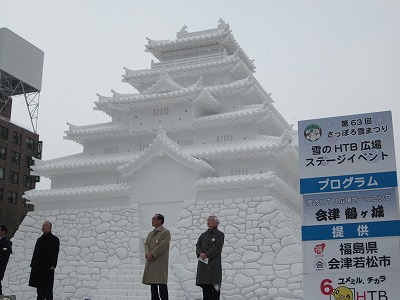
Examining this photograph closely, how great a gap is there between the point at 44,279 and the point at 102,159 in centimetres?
1198

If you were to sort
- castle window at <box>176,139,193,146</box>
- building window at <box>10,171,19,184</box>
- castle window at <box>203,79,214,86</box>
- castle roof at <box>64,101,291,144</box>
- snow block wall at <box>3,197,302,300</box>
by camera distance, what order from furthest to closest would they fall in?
building window at <box>10,171,19,184</box>, castle window at <box>203,79,214,86</box>, castle window at <box>176,139,193,146</box>, castle roof at <box>64,101,291,144</box>, snow block wall at <box>3,197,302,300</box>

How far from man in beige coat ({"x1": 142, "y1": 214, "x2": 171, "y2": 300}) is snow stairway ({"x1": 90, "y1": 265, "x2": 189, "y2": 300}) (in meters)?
7.08

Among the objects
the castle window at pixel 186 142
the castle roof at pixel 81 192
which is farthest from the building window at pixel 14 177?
the castle window at pixel 186 142

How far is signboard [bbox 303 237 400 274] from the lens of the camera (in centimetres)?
624

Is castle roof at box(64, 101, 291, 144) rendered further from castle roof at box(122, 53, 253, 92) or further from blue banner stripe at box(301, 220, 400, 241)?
blue banner stripe at box(301, 220, 400, 241)

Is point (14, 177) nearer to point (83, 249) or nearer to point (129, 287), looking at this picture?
point (83, 249)

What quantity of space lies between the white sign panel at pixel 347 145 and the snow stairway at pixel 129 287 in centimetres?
987

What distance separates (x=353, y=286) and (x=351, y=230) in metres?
0.67

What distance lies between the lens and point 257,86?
2302 centimetres

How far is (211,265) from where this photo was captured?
863cm

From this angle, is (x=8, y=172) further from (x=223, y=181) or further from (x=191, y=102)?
(x=223, y=181)

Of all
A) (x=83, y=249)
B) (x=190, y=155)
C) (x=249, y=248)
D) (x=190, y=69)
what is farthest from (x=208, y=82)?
(x=249, y=248)

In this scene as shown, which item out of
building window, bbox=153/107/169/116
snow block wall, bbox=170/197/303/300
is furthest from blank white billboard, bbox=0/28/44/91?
snow block wall, bbox=170/197/303/300

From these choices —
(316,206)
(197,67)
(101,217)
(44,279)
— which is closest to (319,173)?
(316,206)
